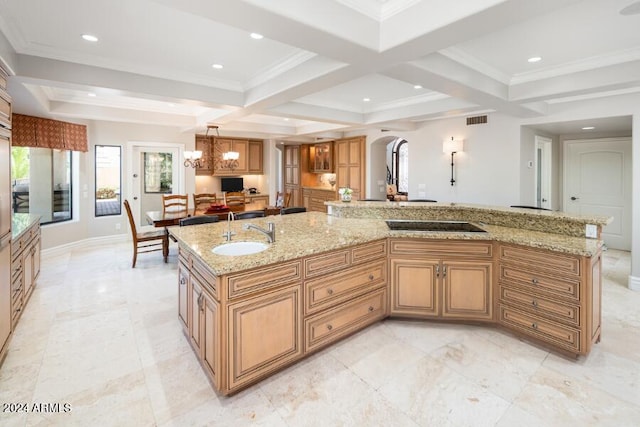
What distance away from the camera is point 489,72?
12.1 ft

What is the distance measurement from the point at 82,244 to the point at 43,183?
1286 mm

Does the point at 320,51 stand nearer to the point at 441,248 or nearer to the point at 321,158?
the point at 441,248

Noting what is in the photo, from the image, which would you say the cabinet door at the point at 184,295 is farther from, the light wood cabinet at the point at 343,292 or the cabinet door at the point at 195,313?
the light wood cabinet at the point at 343,292

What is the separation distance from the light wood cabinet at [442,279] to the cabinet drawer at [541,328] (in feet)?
0.50

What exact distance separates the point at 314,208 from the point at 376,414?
798 cm

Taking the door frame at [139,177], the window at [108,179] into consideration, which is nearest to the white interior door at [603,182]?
the door frame at [139,177]

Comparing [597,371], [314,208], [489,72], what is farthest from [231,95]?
[314,208]

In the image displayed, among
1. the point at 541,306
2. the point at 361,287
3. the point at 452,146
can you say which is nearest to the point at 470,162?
the point at 452,146

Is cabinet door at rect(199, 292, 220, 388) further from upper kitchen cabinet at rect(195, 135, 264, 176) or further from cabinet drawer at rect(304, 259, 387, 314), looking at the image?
upper kitchen cabinet at rect(195, 135, 264, 176)

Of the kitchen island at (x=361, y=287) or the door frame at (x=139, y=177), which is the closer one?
the kitchen island at (x=361, y=287)

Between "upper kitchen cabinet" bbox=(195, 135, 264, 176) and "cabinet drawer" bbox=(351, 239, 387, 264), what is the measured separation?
20.7 feet

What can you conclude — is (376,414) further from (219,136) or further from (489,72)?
(219,136)

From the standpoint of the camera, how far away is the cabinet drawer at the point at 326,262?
8.14 feet

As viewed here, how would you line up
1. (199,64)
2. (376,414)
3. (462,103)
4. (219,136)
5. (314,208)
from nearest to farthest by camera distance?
(376,414) → (199,64) → (462,103) → (219,136) → (314,208)
